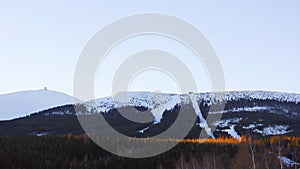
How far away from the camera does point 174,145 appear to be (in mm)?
65312

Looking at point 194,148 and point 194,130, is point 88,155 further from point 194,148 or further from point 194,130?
point 194,130

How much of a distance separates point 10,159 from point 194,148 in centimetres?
2558

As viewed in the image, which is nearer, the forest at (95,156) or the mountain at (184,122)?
the forest at (95,156)

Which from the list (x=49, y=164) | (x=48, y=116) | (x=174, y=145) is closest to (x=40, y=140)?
(x=49, y=164)

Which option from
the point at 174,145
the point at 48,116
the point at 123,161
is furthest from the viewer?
the point at 48,116

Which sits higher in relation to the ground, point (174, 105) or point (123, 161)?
point (174, 105)

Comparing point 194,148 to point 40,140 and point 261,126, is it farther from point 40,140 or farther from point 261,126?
point 261,126

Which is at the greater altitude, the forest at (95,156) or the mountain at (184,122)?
the mountain at (184,122)

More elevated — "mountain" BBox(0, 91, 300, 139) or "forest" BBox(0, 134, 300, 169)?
"mountain" BBox(0, 91, 300, 139)

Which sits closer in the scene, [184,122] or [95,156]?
[95,156]

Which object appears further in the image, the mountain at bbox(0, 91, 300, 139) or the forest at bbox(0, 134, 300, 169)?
the mountain at bbox(0, 91, 300, 139)

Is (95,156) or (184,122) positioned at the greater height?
(184,122)

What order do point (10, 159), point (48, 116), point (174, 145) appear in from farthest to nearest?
point (48, 116) < point (174, 145) < point (10, 159)

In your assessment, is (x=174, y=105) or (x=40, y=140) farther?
(x=174, y=105)
